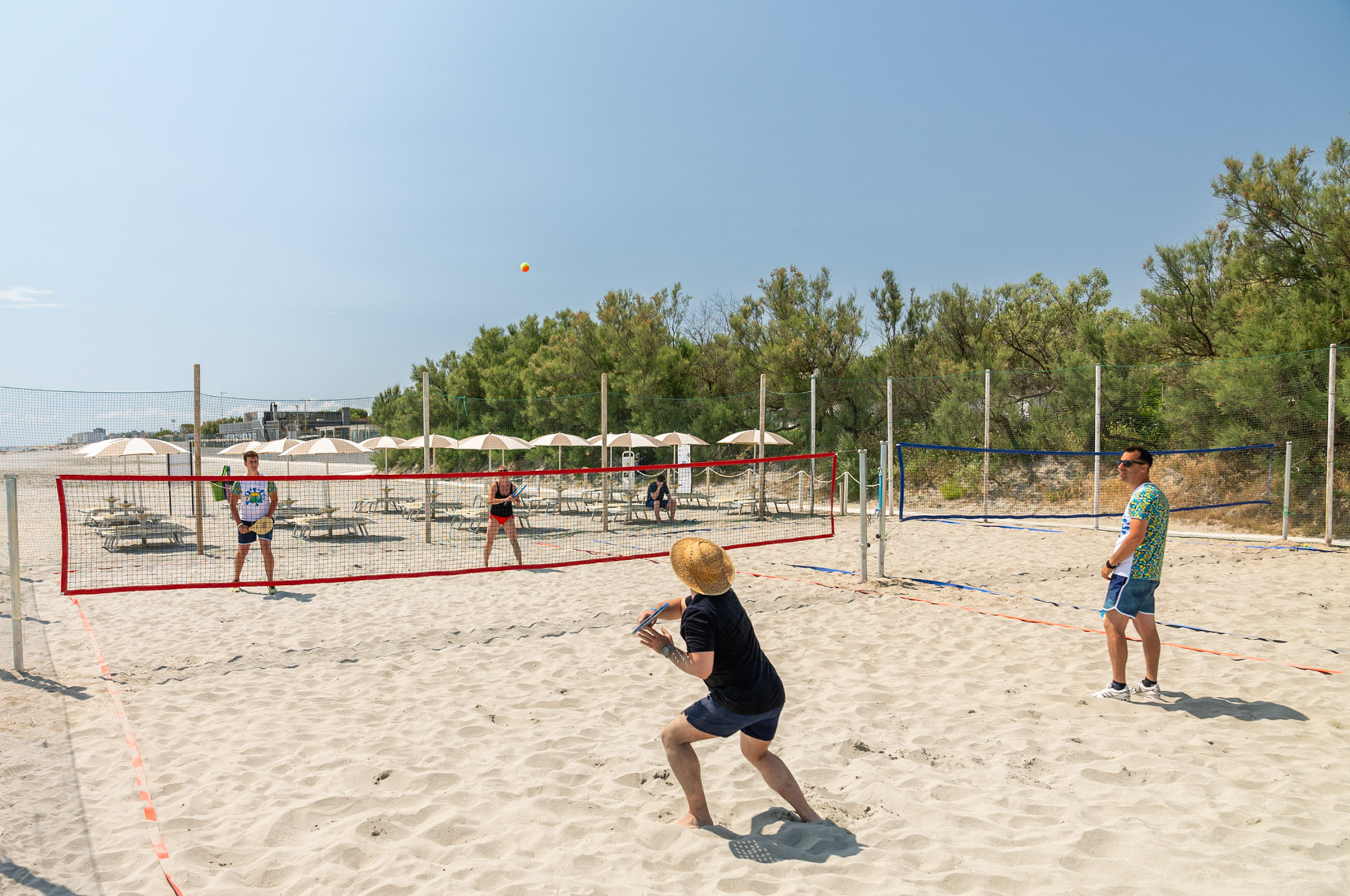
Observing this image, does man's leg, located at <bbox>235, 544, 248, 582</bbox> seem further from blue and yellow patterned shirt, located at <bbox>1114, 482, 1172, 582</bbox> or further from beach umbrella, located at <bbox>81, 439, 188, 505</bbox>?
blue and yellow patterned shirt, located at <bbox>1114, 482, 1172, 582</bbox>

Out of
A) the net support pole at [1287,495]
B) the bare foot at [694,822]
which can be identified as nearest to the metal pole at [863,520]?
the bare foot at [694,822]

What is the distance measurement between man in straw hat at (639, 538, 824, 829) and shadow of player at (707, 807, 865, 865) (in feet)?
0.58

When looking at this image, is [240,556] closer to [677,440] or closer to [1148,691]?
[1148,691]

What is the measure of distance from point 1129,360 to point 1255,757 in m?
15.8

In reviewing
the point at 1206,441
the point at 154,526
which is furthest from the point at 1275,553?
the point at 154,526

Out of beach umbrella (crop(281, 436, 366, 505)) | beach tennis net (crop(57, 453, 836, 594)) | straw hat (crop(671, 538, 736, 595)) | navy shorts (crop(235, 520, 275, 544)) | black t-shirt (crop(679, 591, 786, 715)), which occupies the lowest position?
beach tennis net (crop(57, 453, 836, 594))

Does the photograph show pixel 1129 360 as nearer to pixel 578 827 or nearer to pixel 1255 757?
pixel 1255 757

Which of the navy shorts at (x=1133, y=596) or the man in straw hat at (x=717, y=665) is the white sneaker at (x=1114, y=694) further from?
the man in straw hat at (x=717, y=665)

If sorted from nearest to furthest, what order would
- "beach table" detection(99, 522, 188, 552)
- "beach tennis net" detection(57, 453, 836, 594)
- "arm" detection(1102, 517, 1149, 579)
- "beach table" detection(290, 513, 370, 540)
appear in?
1. "arm" detection(1102, 517, 1149, 579)
2. "beach tennis net" detection(57, 453, 836, 594)
3. "beach table" detection(99, 522, 188, 552)
4. "beach table" detection(290, 513, 370, 540)

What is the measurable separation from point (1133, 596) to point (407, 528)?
47.1 ft

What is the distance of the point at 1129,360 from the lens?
17453 mm

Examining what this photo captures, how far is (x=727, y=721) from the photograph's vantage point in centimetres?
303

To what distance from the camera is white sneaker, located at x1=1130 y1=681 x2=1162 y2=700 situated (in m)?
4.84

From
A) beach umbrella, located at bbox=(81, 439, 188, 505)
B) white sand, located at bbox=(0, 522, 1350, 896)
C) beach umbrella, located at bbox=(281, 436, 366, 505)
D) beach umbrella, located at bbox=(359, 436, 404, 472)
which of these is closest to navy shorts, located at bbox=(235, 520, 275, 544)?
white sand, located at bbox=(0, 522, 1350, 896)
